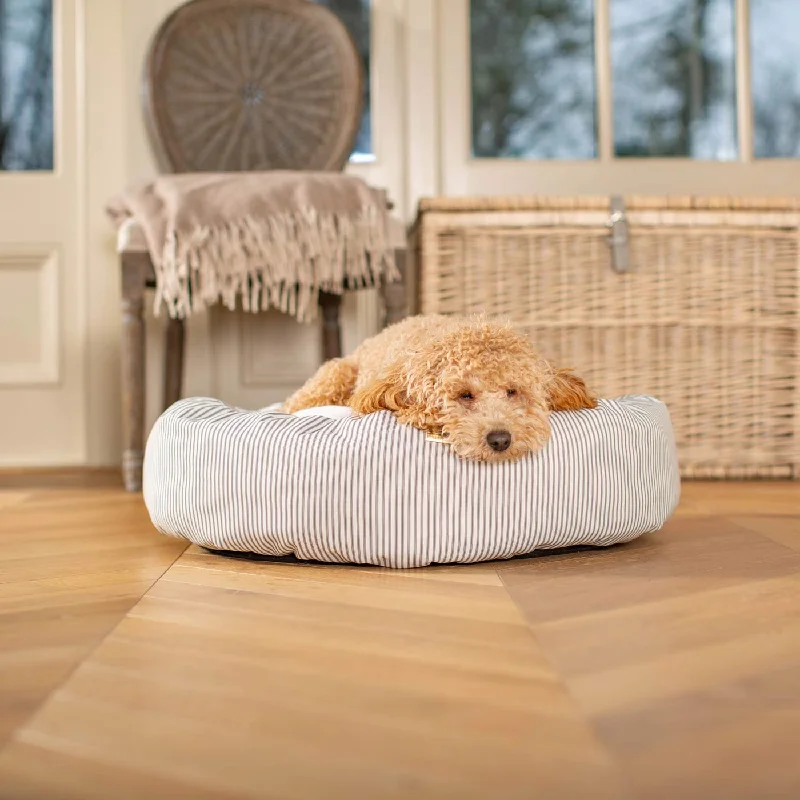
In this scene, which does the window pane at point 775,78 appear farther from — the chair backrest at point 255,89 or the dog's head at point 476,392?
the dog's head at point 476,392

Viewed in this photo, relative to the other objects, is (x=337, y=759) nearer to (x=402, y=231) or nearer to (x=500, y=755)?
(x=500, y=755)

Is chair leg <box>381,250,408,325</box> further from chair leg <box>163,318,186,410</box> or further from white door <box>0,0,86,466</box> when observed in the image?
white door <box>0,0,86,466</box>

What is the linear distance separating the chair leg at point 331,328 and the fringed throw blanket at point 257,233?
337mm

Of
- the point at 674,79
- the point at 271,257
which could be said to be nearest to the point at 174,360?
the point at 271,257

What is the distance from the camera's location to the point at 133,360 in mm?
2057

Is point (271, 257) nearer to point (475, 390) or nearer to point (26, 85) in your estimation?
point (475, 390)

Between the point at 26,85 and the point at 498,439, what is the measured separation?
2.24 m

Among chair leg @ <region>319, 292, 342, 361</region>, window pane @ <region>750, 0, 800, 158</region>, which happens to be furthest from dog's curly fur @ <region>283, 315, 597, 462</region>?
window pane @ <region>750, 0, 800, 158</region>

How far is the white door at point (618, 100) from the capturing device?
268 centimetres

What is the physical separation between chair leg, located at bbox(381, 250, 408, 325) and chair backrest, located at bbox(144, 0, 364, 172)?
1.99ft

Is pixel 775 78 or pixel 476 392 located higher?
pixel 775 78

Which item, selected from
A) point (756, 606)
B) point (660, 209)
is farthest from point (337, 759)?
point (660, 209)

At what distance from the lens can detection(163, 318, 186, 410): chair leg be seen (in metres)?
2.40

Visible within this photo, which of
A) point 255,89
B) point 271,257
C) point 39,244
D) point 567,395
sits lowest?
point 567,395
